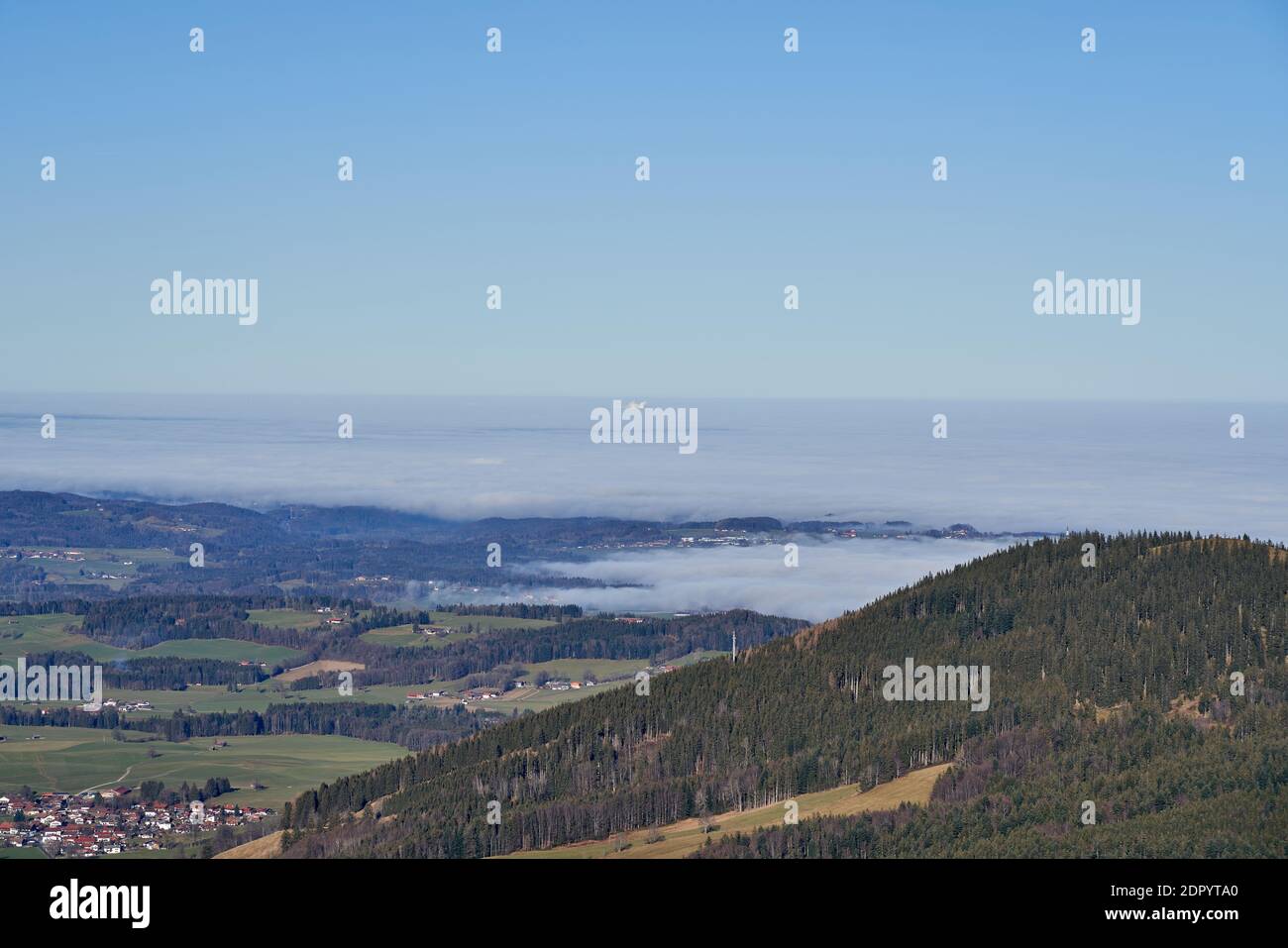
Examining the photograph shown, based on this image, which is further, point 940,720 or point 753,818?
point 940,720

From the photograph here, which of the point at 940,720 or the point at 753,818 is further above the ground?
the point at 940,720

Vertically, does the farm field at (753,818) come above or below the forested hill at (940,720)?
below

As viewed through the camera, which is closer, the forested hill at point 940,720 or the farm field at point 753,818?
the farm field at point 753,818
